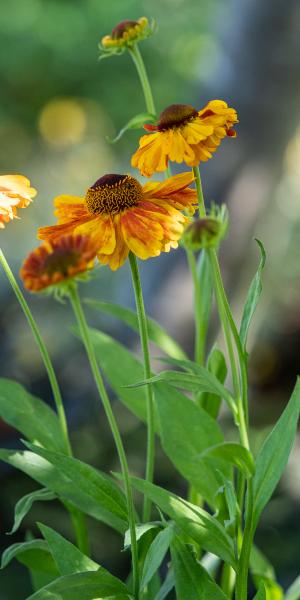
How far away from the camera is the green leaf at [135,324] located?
0.77m

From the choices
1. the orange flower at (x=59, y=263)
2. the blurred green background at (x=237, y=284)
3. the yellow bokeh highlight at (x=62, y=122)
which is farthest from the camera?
the yellow bokeh highlight at (x=62, y=122)

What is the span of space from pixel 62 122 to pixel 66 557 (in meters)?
2.94

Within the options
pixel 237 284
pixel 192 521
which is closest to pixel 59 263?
pixel 192 521

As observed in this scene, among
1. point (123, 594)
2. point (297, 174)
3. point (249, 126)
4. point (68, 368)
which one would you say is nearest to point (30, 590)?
point (68, 368)

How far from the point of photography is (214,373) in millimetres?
699

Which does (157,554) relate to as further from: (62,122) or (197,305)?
(62,122)

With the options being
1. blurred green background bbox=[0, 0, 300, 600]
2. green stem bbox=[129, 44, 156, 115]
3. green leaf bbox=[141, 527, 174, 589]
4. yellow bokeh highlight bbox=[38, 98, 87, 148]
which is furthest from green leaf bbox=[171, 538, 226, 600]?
yellow bokeh highlight bbox=[38, 98, 87, 148]

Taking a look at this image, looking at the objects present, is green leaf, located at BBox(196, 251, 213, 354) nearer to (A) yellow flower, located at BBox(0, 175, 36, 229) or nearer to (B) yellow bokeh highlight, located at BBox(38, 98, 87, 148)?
(A) yellow flower, located at BBox(0, 175, 36, 229)

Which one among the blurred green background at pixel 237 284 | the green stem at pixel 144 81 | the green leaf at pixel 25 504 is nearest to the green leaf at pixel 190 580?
the green leaf at pixel 25 504

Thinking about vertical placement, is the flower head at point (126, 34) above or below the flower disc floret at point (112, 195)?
above

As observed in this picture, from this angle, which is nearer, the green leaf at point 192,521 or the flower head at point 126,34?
the green leaf at point 192,521

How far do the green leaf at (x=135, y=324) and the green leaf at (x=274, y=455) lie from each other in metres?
0.18

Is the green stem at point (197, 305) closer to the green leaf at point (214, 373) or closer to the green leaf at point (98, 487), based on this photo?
the green leaf at point (214, 373)

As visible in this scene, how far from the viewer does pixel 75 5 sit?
11.1 feet
